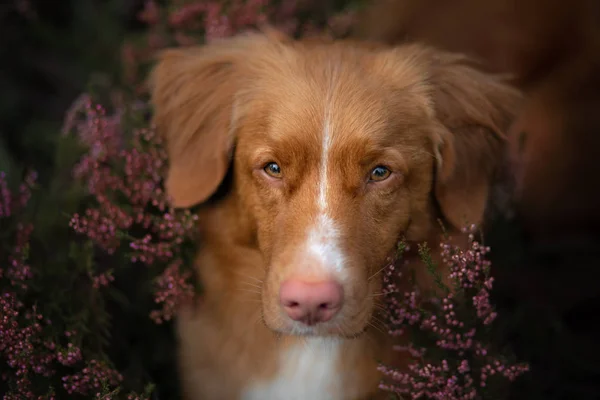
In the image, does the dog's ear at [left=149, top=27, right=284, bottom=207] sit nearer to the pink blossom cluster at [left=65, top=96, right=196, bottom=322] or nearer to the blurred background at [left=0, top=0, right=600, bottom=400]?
the pink blossom cluster at [left=65, top=96, right=196, bottom=322]

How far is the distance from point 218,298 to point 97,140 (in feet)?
3.08

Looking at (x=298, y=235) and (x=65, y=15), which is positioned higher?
(x=65, y=15)

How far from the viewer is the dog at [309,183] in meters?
2.55

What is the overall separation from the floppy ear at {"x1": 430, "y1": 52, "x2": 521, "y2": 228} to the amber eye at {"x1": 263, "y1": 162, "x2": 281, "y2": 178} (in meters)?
0.65

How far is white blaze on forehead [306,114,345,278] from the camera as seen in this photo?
2.41 metres

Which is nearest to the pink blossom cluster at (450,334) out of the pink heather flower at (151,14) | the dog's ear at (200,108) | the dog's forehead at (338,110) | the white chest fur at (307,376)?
the white chest fur at (307,376)

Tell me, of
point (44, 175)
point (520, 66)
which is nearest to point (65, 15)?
point (44, 175)

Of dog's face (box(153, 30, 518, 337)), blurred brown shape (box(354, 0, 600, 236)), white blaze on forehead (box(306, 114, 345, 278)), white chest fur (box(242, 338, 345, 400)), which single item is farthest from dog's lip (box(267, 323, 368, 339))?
blurred brown shape (box(354, 0, 600, 236))

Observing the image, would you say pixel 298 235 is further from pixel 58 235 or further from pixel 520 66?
pixel 520 66

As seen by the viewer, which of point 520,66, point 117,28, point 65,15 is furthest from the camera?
point 65,15

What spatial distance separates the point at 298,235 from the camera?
2.52m

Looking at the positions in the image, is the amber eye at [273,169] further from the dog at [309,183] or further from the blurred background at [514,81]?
the blurred background at [514,81]

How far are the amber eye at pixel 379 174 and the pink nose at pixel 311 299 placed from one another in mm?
486

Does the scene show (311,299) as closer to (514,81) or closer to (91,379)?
(91,379)
